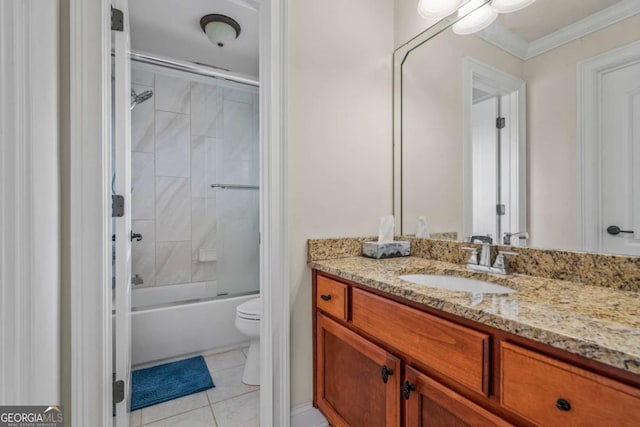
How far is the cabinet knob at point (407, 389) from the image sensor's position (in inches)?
35.3

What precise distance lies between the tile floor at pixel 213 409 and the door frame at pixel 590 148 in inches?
65.3

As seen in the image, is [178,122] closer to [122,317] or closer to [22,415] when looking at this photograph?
[122,317]

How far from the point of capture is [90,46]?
110 cm

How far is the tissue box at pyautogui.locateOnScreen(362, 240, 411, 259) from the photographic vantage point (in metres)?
1.48

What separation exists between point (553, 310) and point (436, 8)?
1.50 meters

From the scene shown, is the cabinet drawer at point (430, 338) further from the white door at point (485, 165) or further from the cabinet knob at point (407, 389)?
the white door at point (485, 165)

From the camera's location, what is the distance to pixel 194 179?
2.85 meters

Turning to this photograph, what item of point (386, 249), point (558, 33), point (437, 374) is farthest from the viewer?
point (386, 249)

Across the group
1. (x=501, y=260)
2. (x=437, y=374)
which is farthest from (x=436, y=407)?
(x=501, y=260)

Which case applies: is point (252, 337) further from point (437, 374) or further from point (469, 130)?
point (469, 130)

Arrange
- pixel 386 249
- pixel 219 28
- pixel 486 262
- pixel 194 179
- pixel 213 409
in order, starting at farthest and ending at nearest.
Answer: pixel 194 179
pixel 219 28
pixel 213 409
pixel 386 249
pixel 486 262

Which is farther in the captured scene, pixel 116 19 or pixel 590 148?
pixel 116 19

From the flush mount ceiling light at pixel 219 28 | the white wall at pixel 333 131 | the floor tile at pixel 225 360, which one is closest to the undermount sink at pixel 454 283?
the white wall at pixel 333 131

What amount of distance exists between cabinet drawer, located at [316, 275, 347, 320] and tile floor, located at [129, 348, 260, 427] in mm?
751
